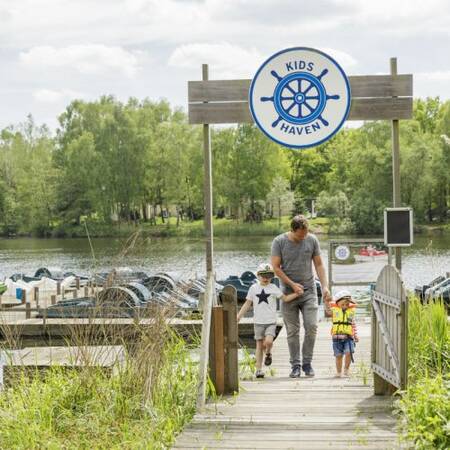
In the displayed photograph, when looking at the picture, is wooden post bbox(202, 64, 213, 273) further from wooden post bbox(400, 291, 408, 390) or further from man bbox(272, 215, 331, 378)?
wooden post bbox(400, 291, 408, 390)

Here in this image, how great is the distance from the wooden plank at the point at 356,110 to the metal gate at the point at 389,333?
1.74 m

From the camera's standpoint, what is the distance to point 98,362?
6.61 metres

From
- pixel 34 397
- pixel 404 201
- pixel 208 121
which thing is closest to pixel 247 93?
pixel 208 121

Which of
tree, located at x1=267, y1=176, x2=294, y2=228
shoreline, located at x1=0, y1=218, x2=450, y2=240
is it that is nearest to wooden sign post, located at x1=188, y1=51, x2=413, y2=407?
shoreline, located at x1=0, y1=218, x2=450, y2=240

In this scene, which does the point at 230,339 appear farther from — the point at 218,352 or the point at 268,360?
the point at 268,360

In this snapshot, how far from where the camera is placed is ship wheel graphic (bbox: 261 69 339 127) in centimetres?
→ 737

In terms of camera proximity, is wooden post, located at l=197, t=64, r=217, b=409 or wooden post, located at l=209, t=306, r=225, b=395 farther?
wooden post, located at l=209, t=306, r=225, b=395

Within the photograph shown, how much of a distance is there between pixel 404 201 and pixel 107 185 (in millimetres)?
25672

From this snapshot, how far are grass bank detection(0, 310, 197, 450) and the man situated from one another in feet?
4.63

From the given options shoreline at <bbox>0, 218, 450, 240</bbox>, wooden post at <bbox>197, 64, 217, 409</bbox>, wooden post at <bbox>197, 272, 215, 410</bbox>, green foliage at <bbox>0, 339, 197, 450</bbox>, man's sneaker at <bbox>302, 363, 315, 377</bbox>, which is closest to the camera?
green foliage at <bbox>0, 339, 197, 450</bbox>

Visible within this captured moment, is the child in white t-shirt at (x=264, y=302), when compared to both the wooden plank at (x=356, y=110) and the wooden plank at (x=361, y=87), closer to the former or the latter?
the wooden plank at (x=356, y=110)

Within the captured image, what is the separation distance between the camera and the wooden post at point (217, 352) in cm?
676

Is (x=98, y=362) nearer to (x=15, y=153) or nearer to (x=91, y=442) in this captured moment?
(x=91, y=442)

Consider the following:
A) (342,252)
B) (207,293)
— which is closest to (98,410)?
(207,293)
